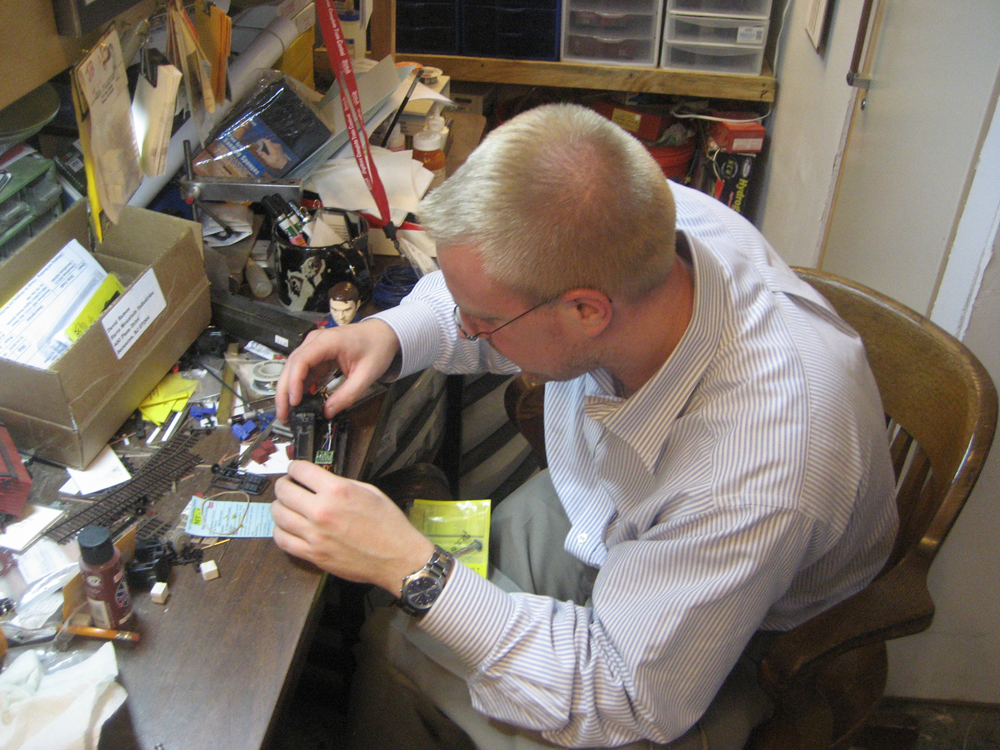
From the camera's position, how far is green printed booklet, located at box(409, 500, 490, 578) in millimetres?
1074

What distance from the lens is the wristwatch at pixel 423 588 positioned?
A: 2.83 ft

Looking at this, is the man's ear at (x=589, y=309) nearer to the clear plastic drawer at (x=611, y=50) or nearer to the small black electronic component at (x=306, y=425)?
the small black electronic component at (x=306, y=425)

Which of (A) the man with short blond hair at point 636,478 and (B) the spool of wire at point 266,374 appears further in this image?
(B) the spool of wire at point 266,374

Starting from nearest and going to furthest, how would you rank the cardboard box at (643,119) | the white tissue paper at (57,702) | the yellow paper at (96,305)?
the white tissue paper at (57,702) → the yellow paper at (96,305) → the cardboard box at (643,119)

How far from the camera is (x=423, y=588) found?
0.87 m

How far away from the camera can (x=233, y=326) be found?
1234mm

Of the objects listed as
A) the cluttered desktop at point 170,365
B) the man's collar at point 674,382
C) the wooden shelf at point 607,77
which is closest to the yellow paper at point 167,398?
the cluttered desktop at point 170,365

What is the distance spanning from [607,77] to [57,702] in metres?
2.45

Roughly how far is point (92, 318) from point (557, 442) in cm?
69

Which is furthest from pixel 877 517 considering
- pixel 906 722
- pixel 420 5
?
pixel 420 5

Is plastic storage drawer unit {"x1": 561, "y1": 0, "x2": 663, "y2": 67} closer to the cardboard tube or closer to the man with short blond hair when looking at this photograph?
the cardboard tube

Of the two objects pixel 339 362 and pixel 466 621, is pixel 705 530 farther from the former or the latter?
pixel 339 362

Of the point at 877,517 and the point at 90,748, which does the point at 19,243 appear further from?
the point at 877,517

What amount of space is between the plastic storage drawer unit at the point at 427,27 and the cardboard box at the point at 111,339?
1787 mm
